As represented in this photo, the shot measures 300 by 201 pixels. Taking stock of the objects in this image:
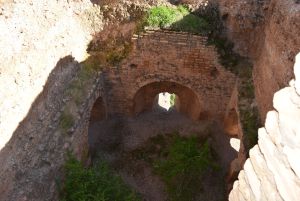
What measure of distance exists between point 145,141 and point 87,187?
147 inches

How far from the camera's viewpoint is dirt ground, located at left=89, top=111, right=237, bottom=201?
932 centimetres

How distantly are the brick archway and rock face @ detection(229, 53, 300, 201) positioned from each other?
25.1 feet

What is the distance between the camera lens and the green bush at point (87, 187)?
6672mm

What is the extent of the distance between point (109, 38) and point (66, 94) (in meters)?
2.24

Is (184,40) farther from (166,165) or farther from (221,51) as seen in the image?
(166,165)

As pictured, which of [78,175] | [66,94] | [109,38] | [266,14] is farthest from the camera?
[109,38]

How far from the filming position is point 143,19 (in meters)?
9.29

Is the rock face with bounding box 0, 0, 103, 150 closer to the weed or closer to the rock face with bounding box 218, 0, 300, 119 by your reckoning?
the weed

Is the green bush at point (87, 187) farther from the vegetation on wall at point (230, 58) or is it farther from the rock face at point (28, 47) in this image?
the vegetation on wall at point (230, 58)

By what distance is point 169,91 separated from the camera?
36.8 ft

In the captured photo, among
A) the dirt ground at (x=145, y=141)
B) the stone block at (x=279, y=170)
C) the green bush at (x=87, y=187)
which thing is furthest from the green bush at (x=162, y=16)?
the stone block at (x=279, y=170)

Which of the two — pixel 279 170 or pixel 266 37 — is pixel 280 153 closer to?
pixel 279 170

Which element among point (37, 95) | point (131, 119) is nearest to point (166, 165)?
point (131, 119)

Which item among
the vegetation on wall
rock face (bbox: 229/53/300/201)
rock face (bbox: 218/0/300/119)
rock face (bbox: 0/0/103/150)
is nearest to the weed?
the vegetation on wall
